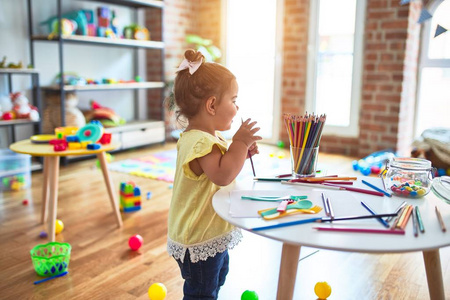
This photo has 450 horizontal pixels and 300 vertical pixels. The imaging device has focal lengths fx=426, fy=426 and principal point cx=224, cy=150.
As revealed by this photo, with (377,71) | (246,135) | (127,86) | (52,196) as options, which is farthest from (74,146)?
(377,71)

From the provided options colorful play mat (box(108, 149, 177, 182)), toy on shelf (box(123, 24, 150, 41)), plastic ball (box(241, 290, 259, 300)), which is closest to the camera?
plastic ball (box(241, 290, 259, 300))

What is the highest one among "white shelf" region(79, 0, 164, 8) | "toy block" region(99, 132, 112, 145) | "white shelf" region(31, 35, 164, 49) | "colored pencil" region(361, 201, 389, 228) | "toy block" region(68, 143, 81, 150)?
"white shelf" region(79, 0, 164, 8)

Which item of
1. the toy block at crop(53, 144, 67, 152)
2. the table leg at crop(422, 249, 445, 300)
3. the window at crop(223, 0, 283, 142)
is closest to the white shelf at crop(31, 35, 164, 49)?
the window at crop(223, 0, 283, 142)

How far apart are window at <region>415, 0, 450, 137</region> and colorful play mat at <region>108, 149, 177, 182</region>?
2.49 meters

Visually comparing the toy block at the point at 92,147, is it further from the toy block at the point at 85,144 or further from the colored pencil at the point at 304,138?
the colored pencil at the point at 304,138

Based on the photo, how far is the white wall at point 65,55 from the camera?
3482 mm

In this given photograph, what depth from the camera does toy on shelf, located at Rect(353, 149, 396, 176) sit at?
3438 mm

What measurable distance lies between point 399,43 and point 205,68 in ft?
10.5

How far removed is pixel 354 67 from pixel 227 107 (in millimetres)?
3332

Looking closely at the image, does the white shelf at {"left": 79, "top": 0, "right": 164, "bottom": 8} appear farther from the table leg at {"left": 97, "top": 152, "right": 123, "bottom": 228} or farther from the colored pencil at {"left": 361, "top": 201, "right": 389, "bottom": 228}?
the colored pencil at {"left": 361, "top": 201, "right": 389, "bottom": 228}

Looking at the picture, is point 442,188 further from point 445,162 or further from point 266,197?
point 445,162

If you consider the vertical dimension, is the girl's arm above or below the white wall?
below

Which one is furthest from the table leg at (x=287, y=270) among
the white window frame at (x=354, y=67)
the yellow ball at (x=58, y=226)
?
the white window frame at (x=354, y=67)

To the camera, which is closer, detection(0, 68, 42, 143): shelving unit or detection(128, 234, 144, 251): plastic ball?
detection(128, 234, 144, 251): plastic ball
